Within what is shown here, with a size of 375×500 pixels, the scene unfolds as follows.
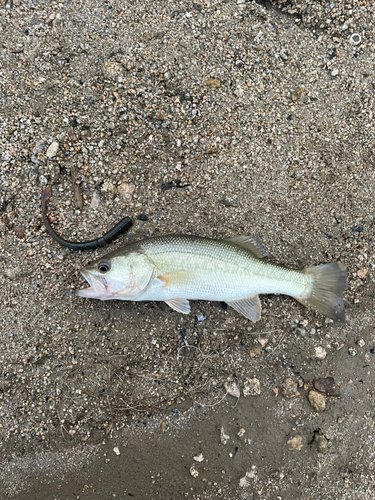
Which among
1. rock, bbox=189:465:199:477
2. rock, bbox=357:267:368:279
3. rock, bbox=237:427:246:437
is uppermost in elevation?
rock, bbox=357:267:368:279

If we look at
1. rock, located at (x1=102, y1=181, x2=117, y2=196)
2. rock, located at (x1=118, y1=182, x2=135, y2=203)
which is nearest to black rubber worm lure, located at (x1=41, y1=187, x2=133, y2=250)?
rock, located at (x1=118, y1=182, x2=135, y2=203)

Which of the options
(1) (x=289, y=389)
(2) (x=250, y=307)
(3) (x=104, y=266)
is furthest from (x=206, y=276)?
(1) (x=289, y=389)

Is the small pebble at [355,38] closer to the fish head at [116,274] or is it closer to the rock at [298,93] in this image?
the rock at [298,93]

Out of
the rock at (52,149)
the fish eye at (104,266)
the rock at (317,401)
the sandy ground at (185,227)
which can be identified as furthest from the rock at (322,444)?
the rock at (52,149)

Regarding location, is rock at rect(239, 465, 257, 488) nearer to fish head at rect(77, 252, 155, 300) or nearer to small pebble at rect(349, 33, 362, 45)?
fish head at rect(77, 252, 155, 300)

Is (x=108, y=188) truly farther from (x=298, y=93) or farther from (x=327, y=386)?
(x=327, y=386)

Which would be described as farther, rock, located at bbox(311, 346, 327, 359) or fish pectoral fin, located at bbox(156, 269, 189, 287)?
rock, located at bbox(311, 346, 327, 359)

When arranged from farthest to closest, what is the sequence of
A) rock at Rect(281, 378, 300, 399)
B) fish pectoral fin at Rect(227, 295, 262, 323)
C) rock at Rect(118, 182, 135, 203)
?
rock at Rect(118, 182, 135, 203) < rock at Rect(281, 378, 300, 399) < fish pectoral fin at Rect(227, 295, 262, 323)
